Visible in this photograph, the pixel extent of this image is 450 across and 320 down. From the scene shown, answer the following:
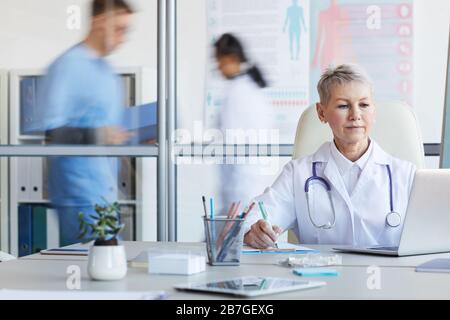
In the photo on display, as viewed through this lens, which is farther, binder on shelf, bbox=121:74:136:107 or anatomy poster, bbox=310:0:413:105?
binder on shelf, bbox=121:74:136:107

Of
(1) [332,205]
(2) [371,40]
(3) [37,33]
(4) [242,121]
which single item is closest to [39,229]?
(3) [37,33]

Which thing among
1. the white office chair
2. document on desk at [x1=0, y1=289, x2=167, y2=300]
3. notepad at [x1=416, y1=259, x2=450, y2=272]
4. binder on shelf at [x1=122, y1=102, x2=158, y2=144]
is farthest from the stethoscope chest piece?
binder on shelf at [x1=122, y1=102, x2=158, y2=144]

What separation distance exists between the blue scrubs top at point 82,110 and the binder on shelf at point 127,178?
0.04 meters

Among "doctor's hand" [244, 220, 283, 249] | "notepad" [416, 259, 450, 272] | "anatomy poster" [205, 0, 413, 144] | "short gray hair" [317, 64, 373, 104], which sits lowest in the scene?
"notepad" [416, 259, 450, 272]

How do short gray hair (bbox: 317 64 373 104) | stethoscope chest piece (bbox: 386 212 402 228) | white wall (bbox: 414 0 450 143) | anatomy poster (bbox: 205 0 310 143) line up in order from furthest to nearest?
1. anatomy poster (bbox: 205 0 310 143)
2. white wall (bbox: 414 0 450 143)
3. short gray hair (bbox: 317 64 373 104)
4. stethoscope chest piece (bbox: 386 212 402 228)

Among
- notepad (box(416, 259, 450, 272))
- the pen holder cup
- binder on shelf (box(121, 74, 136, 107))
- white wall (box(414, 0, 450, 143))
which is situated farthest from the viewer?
binder on shelf (box(121, 74, 136, 107))

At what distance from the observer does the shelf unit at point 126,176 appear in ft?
15.0

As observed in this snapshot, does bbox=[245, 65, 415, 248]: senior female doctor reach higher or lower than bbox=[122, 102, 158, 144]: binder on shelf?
lower

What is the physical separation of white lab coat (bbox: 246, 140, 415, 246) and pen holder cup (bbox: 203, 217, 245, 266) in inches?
27.5

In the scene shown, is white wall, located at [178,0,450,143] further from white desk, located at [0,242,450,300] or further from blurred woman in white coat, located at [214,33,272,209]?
white desk, located at [0,242,450,300]

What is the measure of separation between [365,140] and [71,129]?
228 centimetres

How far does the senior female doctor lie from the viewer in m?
2.68
